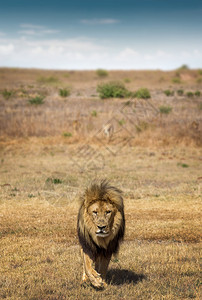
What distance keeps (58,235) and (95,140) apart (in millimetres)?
13282

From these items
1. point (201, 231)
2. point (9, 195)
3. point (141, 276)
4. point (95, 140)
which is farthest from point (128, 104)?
point (141, 276)

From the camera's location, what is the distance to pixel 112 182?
1273 centimetres

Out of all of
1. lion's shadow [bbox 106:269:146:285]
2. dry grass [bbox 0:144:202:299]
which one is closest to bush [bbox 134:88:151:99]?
dry grass [bbox 0:144:202:299]

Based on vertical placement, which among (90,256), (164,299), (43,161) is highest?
(90,256)

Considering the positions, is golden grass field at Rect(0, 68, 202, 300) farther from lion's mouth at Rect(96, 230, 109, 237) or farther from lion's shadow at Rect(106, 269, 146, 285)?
→ lion's mouth at Rect(96, 230, 109, 237)

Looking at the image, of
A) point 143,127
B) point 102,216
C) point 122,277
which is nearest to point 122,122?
point 143,127

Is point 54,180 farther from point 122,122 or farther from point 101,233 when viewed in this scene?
point 122,122

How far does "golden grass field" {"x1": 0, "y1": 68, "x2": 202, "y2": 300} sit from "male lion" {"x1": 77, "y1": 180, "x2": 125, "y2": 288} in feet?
1.46

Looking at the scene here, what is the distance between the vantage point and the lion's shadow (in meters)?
5.27

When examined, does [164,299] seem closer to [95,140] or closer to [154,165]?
[154,165]

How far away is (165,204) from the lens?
33.6 ft

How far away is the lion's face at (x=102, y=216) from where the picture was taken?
426 centimetres

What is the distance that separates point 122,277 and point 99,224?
1586mm

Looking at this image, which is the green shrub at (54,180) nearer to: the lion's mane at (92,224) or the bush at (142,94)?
the lion's mane at (92,224)
